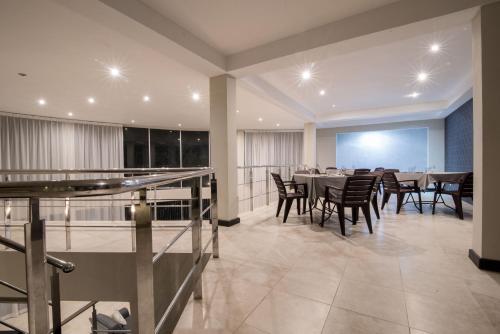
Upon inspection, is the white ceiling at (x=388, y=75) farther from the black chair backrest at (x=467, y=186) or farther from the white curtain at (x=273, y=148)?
the white curtain at (x=273, y=148)

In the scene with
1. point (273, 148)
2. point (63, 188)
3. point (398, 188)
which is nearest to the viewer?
point (63, 188)

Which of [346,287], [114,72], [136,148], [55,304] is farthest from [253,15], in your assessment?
[136,148]

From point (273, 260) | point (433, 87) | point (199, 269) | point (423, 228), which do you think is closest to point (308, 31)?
point (273, 260)

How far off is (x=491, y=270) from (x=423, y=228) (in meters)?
1.30

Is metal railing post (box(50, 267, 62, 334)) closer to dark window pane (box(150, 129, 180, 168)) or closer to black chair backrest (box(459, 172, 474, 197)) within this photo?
black chair backrest (box(459, 172, 474, 197))

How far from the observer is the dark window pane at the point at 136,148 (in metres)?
8.30

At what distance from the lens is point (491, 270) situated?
193 centimetres

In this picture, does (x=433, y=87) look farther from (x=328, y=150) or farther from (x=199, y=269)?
(x=199, y=269)

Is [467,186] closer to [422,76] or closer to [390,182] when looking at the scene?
[390,182]

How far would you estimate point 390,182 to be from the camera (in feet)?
14.0

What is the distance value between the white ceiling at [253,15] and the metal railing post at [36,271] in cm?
238

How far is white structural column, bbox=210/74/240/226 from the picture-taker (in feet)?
11.2

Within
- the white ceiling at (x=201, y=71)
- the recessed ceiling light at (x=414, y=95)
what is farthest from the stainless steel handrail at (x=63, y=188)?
the recessed ceiling light at (x=414, y=95)

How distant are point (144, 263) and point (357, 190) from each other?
280cm
